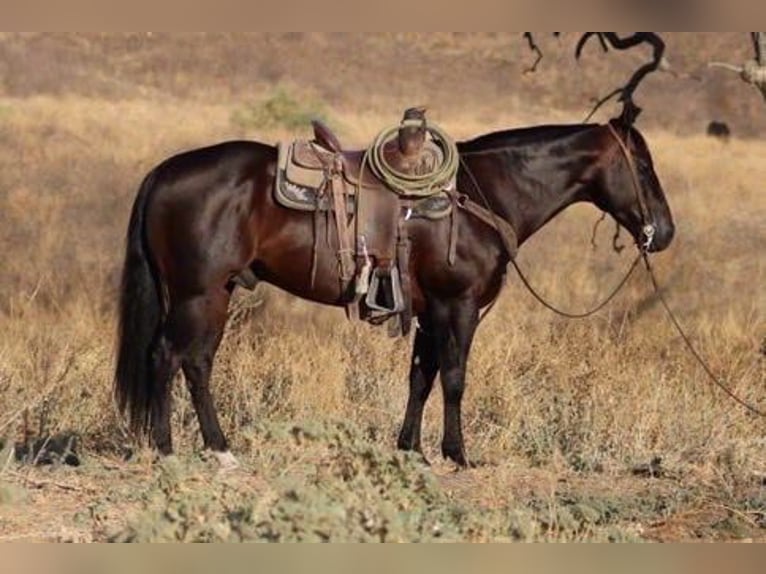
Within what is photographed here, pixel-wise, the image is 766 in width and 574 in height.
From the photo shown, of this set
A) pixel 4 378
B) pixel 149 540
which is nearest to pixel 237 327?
pixel 4 378

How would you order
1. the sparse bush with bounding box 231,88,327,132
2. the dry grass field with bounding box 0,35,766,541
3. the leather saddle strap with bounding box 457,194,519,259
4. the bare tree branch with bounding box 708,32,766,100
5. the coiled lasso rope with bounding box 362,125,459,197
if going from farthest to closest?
the sparse bush with bounding box 231,88,327,132 < the bare tree branch with bounding box 708,32,766,100 < the leather saddle strap with bounding box 457,194,519,259 < the coiled lasso rope with bounding box 362,125,459,197 < the dry grass field with bounding box 0,35,766,541

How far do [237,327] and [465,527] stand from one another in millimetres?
4744

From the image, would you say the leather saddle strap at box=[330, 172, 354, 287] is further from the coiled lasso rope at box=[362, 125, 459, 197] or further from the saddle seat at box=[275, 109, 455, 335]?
the coiled lasso rope at box=[362, 125, 459, 197]

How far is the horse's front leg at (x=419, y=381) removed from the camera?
7.14 meters

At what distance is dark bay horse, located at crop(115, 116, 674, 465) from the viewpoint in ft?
22.4

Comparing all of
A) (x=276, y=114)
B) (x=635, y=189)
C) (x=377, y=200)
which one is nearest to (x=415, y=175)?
(x=377, y=200)

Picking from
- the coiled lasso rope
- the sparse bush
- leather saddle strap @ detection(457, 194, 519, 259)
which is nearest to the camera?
the coiled lasso rope

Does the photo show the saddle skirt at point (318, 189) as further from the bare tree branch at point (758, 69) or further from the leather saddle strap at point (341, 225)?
the bare tree branch at point (758, 69)

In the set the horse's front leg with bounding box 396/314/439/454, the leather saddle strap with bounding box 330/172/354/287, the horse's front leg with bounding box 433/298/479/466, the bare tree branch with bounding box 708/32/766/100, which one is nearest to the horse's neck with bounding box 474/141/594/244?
the horse's front leg with bounding box 433/298/479/466

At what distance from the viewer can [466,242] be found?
6875 millimetres

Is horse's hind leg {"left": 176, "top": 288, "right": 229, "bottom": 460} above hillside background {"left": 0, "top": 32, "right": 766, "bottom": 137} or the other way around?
the other way around

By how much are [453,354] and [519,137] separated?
53.9 inches

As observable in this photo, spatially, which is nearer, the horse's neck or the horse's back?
the horse's back
